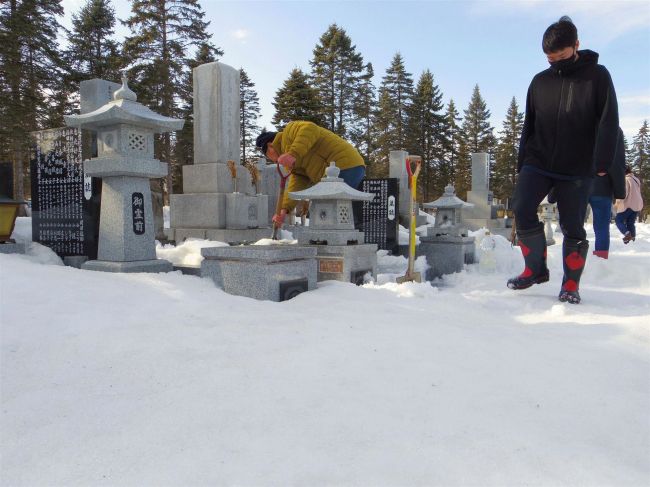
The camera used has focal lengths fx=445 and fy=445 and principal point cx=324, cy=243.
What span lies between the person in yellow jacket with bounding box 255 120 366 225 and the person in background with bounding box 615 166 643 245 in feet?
13.9

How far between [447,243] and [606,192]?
10.1 ft

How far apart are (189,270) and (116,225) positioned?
3.11 ft

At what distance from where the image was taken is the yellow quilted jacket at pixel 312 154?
6.00 m

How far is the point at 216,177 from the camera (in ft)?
30.0

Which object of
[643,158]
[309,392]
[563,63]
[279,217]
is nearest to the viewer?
[309,392]

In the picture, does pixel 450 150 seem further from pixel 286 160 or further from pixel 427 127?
pixel 286 160

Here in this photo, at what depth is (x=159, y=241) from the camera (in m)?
9.32

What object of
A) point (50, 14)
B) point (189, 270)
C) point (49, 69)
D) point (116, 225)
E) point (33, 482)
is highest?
point (50, 14)

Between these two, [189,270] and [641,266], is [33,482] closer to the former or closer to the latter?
[189,270]

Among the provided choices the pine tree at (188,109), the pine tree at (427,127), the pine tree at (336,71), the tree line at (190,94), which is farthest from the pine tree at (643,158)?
the pine tree at (188,109)

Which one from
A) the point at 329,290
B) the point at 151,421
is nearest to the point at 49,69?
the point at 329,290

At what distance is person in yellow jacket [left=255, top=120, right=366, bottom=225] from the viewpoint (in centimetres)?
590

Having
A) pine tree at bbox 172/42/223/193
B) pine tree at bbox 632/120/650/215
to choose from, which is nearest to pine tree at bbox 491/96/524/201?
pine tree at bbox 632/120/650/215

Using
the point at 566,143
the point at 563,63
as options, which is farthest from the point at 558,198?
the point at 563,63
